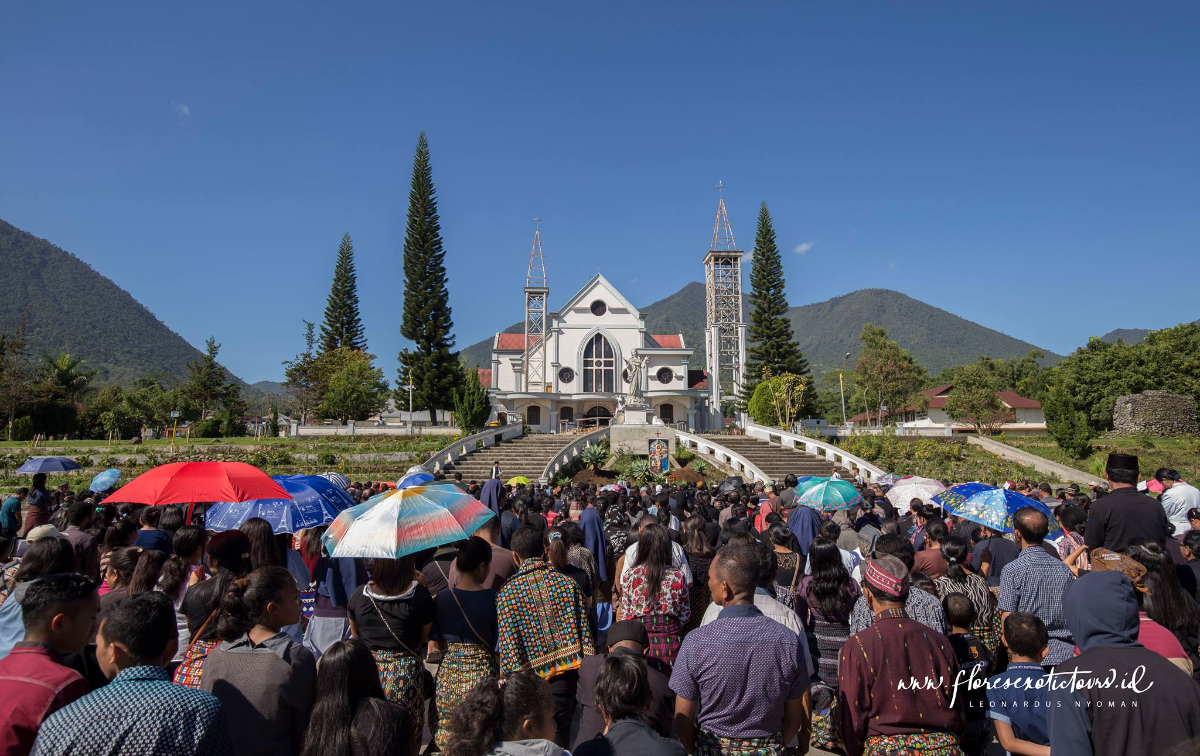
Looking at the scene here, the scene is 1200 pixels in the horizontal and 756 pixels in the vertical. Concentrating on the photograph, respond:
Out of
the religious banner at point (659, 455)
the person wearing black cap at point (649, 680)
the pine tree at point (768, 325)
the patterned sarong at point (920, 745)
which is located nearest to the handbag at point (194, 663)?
the person wearing black cap at point (649, 680)

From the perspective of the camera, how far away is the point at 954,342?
636 ft

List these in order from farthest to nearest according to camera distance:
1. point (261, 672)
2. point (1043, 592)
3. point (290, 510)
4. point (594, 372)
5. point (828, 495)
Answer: point (594, 372)
point (828, 495)
point (290, 510)
point (1043, 592)
point (261, 672)

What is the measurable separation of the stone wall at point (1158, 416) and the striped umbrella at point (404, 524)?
38450 millimetres

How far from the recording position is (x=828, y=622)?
4160 mm

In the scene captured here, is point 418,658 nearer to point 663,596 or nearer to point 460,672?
point 460,672

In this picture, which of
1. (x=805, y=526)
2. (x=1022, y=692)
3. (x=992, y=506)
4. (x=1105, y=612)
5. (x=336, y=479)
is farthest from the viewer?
(x=336, y=479)

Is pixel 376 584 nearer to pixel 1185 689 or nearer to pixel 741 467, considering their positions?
pixel 1185 689

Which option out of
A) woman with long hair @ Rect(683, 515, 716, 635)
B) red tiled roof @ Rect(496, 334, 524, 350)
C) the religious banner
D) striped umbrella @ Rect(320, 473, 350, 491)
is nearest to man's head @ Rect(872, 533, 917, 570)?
woman with long hair @ Rect(683, 515, 716, 635)

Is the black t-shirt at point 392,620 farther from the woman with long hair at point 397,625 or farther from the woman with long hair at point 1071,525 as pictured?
the woman with long hair at point 1071,525

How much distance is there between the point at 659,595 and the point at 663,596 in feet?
0.07

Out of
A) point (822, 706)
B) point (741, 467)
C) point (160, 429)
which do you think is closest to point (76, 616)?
point (822, 706)

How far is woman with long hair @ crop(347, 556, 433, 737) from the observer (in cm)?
325

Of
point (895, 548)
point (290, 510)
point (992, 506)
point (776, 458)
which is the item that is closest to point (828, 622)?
point (895, 548)

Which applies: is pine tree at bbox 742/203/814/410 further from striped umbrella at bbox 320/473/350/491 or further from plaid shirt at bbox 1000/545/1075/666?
plaid shirt at bbox 1000/545/1075/666
